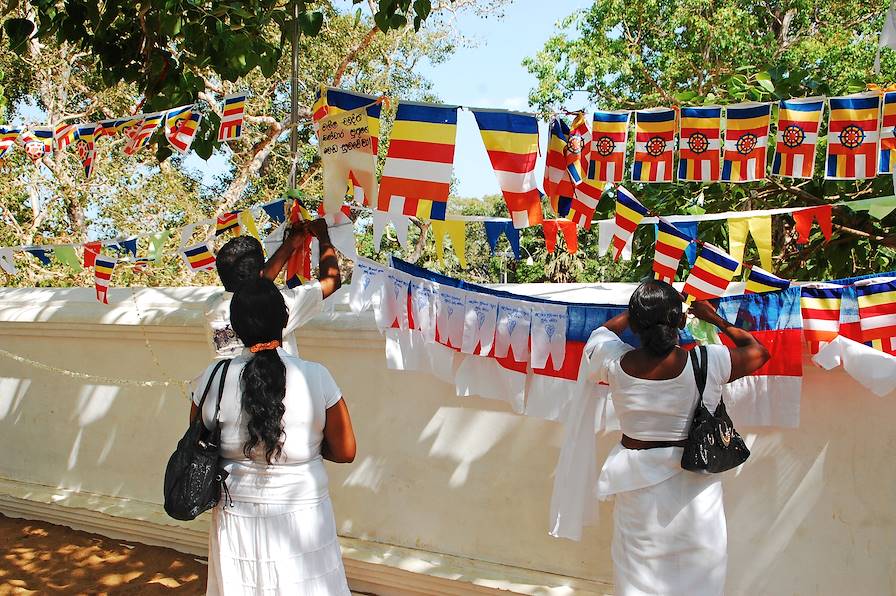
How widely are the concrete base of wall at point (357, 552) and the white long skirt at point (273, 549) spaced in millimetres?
1455

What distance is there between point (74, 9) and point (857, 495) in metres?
4.65

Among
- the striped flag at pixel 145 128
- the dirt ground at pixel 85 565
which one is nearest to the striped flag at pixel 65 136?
the striped flag at pixel 145 128

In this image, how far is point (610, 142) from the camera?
3.66 meters

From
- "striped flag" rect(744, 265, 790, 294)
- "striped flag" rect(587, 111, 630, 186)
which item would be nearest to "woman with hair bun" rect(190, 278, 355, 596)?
"striped flag" rect(587, 111, 630, 186)

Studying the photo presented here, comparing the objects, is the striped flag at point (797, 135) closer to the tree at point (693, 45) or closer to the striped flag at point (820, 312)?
the striped flag at point (820, 312)

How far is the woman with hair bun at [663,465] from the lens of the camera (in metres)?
2.73

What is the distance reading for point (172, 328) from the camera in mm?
5051

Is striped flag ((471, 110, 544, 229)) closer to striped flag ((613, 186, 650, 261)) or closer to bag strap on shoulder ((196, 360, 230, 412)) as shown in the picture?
striped flag ((613, 186, 650, 261))

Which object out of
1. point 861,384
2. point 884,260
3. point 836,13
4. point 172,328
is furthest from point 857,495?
point 836,13

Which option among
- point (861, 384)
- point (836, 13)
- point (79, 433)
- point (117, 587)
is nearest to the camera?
point (861, 384)

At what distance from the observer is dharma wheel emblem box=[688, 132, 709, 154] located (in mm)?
3574

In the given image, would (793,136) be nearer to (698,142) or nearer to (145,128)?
(698,142)

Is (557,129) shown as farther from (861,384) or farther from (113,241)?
(113,241)

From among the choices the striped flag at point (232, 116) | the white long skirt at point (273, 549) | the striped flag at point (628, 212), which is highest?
the striped flag at point (232, 116)
